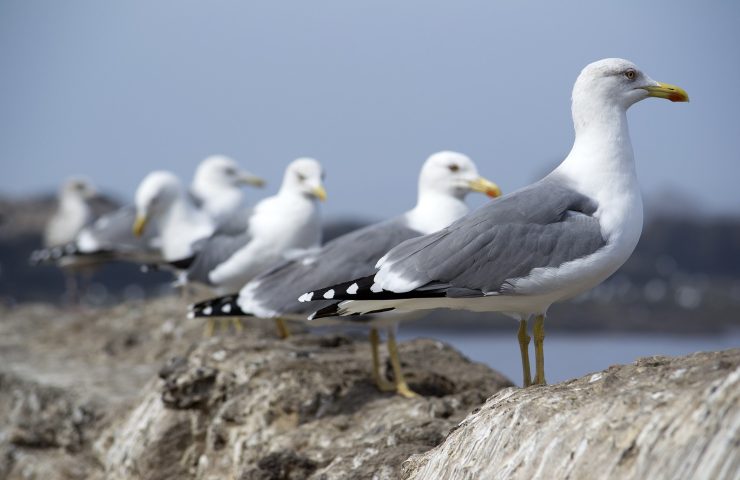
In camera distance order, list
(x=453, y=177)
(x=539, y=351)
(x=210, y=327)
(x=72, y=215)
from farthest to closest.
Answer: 1. (x=72, y=215)
2. (x=210, y=327)
3. (x=453, y=177)
4. (x=539, y=351)

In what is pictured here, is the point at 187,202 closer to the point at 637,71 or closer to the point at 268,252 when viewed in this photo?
the point at 268,252

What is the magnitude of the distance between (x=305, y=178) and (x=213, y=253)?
103 centimetres

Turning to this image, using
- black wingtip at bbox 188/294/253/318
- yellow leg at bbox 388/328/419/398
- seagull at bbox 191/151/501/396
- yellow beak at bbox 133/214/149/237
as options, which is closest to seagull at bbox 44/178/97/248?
yellow beak at bbox 133/214/149/237

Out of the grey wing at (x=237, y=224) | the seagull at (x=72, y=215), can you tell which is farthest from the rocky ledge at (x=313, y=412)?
the seagull at (x=72, y=215)

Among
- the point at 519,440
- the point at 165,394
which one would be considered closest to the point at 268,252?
the point at 165,394

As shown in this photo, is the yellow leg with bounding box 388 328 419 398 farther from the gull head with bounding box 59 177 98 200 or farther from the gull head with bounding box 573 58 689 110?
the gull head with bounding box 59 177 98 200

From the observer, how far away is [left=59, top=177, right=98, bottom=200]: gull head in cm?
1664

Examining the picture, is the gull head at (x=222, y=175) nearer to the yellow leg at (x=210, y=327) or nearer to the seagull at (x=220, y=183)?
the seagull at (x=220, y=183)

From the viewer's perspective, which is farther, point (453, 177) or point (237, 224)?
point (237, 224)

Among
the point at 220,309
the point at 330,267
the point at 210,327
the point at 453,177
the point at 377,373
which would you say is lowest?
the point at 210,327

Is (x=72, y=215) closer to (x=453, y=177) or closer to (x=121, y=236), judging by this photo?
(x=121, y=236)

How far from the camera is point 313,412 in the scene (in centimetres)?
609

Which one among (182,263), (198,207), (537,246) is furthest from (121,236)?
(537,246)

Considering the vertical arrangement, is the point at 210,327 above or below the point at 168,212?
below
